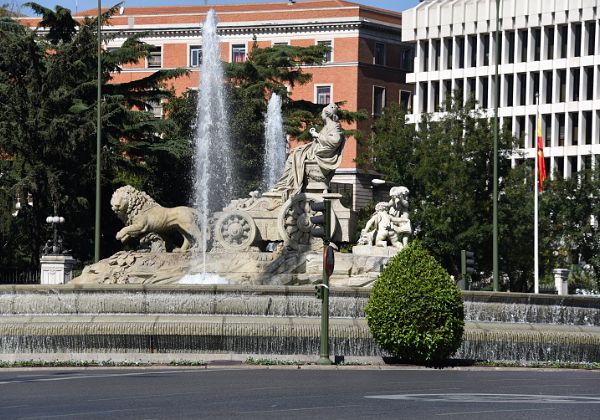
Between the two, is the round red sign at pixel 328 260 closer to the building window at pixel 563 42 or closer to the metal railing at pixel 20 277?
the metal railing at pixel 20 277

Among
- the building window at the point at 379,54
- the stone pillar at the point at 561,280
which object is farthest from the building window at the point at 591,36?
the stone pillar at the point at 561,280

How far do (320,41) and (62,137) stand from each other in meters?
40.7

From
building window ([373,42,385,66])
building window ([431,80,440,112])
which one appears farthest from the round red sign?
building window ([373,42,385,66])

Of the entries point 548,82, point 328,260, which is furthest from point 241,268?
point 548,82

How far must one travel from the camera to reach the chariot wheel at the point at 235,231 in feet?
133

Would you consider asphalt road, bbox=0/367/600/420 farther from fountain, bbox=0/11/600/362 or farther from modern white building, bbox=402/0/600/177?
modern white building, bbox=402/0/600/177

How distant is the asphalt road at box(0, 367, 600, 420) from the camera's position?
2189 cm

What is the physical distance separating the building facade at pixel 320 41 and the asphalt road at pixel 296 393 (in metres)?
68.8

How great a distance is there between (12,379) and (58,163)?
3711 centimetres

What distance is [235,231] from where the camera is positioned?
40531 mm

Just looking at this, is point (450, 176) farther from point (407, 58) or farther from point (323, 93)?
point (407, 58)

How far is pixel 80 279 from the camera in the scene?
1631 inches

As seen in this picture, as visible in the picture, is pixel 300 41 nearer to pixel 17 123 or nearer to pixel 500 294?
pixel 17 123

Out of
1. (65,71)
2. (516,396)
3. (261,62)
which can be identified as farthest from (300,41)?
(516,396)
